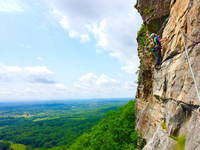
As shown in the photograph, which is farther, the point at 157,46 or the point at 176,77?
the point at 157,46

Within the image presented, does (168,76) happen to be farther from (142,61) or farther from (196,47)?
(142,61)

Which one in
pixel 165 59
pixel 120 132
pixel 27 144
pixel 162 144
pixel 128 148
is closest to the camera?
pixel 162 144

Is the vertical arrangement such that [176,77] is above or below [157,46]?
below

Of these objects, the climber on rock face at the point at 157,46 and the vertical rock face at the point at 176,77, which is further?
the climber on rock face at the point at 157,46

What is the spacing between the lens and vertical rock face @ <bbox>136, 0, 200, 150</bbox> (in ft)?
24.5

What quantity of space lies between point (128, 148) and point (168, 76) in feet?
35.6

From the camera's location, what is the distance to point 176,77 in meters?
8.97

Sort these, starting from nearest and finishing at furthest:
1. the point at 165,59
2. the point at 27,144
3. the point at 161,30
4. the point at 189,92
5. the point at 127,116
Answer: the point at 189,92 < the point at 165,59 < the point at 161,30 < the point at 127,116 < the point at 27,144

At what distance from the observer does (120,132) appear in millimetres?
21188

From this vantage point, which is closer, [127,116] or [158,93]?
[158,93]

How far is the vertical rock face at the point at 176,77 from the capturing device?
24.5 ft

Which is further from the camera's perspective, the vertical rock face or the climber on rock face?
the climber on rock face

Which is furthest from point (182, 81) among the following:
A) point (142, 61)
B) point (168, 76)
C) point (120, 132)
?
point (120, 132)

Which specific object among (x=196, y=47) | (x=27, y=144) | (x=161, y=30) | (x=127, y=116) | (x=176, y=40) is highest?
(x=161, y=30)
